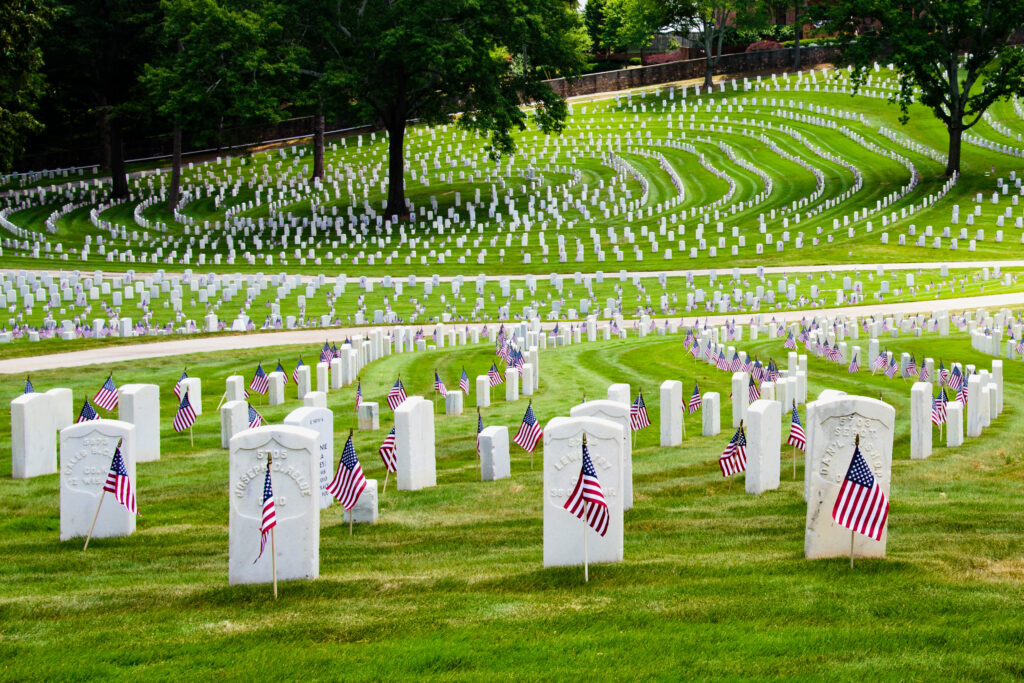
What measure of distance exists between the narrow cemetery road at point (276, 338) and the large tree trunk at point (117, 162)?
1658 inches

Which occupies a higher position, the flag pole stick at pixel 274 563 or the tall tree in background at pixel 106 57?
the tall tree in background at pixel 106 57

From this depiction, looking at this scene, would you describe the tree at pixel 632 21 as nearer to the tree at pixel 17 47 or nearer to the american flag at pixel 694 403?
the tree at pixel 17 47

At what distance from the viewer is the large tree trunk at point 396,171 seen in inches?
2359

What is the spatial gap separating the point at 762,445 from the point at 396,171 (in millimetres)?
49798

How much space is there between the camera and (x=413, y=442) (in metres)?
13.6

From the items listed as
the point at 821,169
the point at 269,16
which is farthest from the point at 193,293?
the point at 821,169

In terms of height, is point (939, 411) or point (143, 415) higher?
point (143, 415)

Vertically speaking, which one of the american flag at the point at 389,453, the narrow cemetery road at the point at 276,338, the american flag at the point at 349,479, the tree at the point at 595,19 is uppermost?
the tree at the point at 595,19

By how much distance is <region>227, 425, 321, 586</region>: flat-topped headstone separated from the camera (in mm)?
9359

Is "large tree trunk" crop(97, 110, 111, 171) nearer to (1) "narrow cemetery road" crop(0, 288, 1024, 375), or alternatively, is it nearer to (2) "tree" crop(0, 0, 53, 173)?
(2) "tree" crop(0, 0, 53, 173)

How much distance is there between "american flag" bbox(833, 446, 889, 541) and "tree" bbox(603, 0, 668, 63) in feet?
309

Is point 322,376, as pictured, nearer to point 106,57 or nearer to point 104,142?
point 106,57

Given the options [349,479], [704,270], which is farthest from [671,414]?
[704,270]

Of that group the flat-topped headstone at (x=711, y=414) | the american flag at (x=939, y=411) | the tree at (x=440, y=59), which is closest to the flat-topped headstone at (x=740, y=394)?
the flat-topped headstone at (x=711, y=414)
